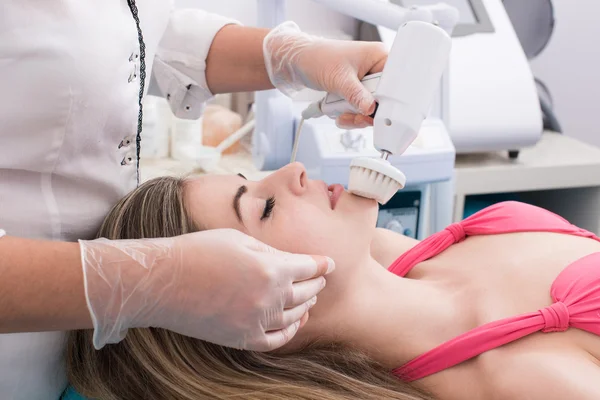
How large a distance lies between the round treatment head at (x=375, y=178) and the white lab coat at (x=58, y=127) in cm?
43

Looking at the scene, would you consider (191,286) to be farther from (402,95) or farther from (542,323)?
(542,323)

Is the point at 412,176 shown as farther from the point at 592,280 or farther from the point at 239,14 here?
the point at 239,14

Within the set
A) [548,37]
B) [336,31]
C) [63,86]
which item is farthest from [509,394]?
[548,37]

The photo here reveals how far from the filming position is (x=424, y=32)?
109 cm

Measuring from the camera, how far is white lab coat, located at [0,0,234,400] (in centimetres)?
100

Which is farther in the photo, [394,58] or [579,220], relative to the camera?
[579,220]

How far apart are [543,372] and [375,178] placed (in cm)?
42

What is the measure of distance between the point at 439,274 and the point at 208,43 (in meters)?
0.73

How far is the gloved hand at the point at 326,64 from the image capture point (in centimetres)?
124

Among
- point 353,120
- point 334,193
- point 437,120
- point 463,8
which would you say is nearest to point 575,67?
point 463,8

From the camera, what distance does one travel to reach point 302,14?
2578 millimetres

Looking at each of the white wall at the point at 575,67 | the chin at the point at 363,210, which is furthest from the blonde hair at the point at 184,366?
the white wall at the point at 575,67

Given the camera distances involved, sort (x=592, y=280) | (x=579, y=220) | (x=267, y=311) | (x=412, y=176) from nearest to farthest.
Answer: (x=267, y=311)
(x=592, y=280)
(x=412, y=176)
(x=579, y=220)

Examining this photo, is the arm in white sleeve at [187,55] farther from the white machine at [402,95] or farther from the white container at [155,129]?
the white container at [155,129]
